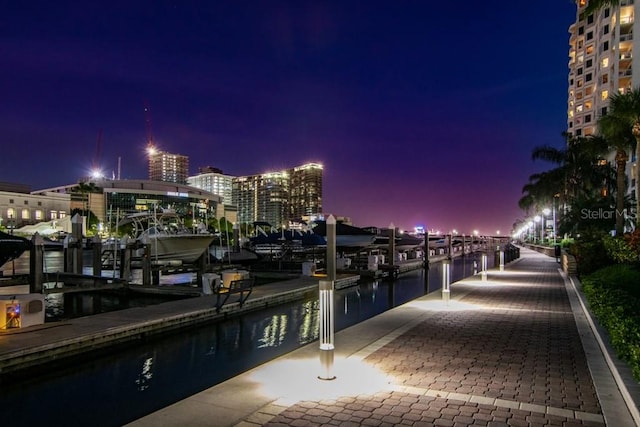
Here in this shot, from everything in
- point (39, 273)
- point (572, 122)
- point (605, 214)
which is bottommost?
point (39, 273)

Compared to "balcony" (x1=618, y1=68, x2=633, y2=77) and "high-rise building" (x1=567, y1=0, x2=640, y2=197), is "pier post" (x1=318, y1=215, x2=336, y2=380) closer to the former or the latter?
"high-rise building" (x1=567, y1=0, x2=640, y2=197)

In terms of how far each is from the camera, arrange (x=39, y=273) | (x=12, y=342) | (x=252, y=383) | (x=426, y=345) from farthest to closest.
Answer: (x=39, y=273), (x=12, y=342), (x=426, y=345), (x=252, y=383)

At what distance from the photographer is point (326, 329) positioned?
716 centimetres

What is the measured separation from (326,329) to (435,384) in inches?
71.3

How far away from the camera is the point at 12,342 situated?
10.4 meters

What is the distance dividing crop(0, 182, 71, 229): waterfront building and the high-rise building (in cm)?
13112

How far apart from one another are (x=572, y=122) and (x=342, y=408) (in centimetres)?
10718

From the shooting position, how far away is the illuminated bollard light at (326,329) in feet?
23.0

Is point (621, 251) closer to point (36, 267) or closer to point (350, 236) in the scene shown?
point (36, 267)

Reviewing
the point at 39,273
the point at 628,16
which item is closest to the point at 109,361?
the point at 39,273

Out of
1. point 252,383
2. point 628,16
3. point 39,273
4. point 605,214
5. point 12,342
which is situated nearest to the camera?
point 252,383

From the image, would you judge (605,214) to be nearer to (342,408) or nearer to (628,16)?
(342,408)

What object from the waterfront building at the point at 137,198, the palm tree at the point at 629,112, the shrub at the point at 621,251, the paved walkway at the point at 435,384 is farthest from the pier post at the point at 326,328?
the waterfront building at the point at 137,198

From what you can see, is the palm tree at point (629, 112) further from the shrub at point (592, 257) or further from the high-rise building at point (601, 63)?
the high-rise building at point (601, 63)
